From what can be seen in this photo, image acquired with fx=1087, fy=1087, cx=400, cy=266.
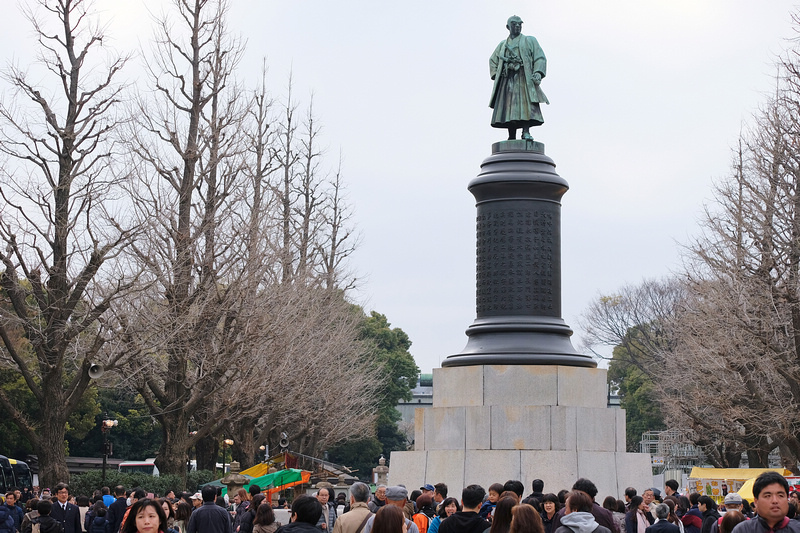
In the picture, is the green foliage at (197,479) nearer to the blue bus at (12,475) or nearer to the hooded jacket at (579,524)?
the blue bus at (12,475)

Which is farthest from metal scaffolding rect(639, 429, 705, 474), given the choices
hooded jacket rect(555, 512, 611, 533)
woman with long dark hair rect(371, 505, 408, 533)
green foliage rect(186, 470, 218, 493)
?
woman with long dark hair rect(371, 505, 408, 533)

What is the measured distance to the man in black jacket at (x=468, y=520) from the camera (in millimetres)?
8195

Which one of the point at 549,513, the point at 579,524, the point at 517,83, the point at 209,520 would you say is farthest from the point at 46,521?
the point at 517,83

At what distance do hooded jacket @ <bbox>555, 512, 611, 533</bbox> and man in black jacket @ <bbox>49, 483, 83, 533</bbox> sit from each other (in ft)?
31.8

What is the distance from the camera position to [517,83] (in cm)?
1952

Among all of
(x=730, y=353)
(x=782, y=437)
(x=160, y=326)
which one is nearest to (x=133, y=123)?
(x=160, y=326)

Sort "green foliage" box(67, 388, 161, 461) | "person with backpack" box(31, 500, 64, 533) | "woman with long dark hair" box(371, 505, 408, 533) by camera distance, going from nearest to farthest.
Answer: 1. "woman with long dark hair" box(371, 505, 408, 533)
2. "person with backpack" box(31, 500, 64, 533)
3. "green foliage" box(67, 388, 161, 461)

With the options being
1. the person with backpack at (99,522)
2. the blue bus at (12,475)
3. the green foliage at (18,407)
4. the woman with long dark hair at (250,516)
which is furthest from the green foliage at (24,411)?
the woman with long dark hair at (250,516)

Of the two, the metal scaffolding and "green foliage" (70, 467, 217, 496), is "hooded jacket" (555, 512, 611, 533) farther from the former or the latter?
the metal scaffolding

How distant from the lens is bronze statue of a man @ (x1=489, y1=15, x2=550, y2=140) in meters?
19.3

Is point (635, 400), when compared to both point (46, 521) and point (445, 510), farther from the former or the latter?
point (445, 510)

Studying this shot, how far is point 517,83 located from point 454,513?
40.4 feet

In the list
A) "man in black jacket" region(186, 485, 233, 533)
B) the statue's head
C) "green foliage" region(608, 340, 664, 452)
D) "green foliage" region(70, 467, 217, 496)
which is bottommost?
"man in black jacket" region(186, 485, 233, 533)

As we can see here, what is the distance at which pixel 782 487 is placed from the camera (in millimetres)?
6086
